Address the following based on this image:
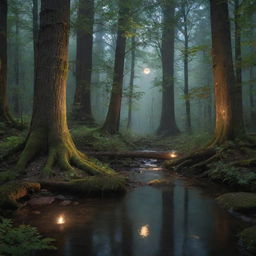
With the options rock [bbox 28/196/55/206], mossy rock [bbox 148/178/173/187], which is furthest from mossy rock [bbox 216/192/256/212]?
rock [bbox 28/196/55/206]

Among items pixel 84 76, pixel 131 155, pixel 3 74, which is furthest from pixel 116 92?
pixel 3 74

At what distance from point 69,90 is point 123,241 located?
117 ft

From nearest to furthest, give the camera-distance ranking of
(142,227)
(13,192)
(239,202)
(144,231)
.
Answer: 1. (144,231)
2. (142,227)
3. (13,192)
4. (239,202)

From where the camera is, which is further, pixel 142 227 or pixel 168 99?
pixel 168 99

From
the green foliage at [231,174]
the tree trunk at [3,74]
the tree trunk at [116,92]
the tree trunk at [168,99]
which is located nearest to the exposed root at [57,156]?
the green foliage at [231,174]

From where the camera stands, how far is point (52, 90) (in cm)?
789

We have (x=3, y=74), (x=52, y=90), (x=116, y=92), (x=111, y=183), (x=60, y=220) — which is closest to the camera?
(x=60, y=220)

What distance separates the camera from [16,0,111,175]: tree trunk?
7660 mm

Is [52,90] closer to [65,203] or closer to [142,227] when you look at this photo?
[65,203]

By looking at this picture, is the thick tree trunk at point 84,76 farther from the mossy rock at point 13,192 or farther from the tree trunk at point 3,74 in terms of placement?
the mossy rock at point 13,192

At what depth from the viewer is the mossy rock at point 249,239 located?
12.2 ft

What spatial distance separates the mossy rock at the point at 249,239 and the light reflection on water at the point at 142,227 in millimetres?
150

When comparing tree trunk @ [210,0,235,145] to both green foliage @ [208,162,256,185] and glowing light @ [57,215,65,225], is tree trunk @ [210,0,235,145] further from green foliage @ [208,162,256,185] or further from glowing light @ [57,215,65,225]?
glowing light @ [57,215,65,225]

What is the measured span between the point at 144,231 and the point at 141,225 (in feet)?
0.93
